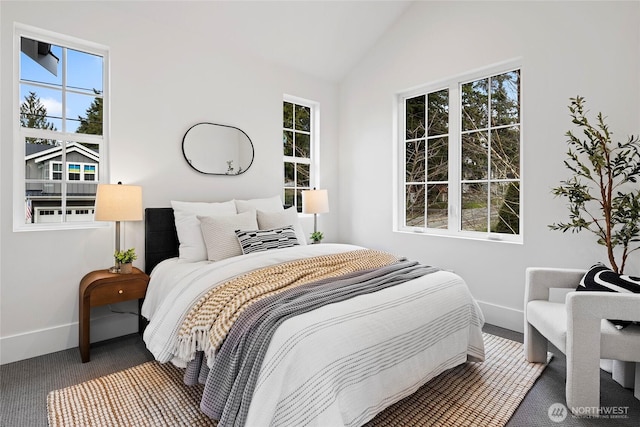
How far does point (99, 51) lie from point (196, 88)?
809 millimetres

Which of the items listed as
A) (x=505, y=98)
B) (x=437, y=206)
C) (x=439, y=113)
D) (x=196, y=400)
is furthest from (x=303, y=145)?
(x=196, y=400)

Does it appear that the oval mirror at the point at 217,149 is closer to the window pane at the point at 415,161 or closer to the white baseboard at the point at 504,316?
the window pane at the point at 415,161

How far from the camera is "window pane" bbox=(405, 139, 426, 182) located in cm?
389

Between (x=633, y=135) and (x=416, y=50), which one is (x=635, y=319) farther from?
(x=416, y=50)

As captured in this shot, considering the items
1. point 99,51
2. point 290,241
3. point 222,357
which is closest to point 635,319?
point 222,357

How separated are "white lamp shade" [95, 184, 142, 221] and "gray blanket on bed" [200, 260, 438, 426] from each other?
1.52 m

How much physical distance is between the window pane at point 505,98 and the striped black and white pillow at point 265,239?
226 centimetres

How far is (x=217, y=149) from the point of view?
11.5ft

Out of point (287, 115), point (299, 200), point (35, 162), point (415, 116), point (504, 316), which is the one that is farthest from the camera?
point (299, 200)

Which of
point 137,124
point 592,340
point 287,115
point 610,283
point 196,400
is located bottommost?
point 196,400

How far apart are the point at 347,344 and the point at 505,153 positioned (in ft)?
8.61

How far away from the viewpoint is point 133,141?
294cm

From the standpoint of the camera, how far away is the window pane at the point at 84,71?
2.78 m

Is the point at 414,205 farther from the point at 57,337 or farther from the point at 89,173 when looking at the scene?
the point at 57,337
